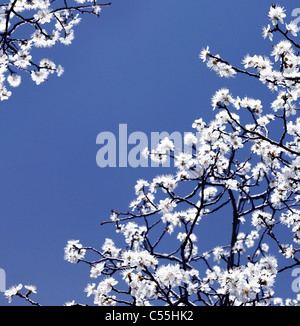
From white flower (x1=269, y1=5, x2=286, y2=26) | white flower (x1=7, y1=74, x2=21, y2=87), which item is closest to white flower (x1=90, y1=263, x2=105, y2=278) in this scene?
white flower (x1=7, y1=74, x2=21, y2=87)

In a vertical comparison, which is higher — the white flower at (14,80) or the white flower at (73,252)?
the white flower at (14,80)

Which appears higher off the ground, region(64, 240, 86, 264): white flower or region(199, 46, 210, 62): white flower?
region(199, 46, 210, 62): white flower

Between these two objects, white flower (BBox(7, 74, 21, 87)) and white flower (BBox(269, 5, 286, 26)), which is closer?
white flower (BBox(269, 5, 286, 26))

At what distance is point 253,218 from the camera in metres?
6.42

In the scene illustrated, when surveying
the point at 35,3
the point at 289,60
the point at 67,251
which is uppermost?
the point at 35,3

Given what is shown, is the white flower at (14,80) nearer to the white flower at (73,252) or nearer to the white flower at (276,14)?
the white flower at (73,252)

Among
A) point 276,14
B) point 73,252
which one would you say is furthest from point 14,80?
point 276,14

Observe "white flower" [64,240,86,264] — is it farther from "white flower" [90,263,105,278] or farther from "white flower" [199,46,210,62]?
"white flower" [199,46,210,62]

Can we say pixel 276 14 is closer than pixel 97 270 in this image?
Yes

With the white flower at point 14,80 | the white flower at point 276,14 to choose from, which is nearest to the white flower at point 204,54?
the white flower at point 276,14

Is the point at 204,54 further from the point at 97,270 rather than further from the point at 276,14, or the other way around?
the point at 97,270
